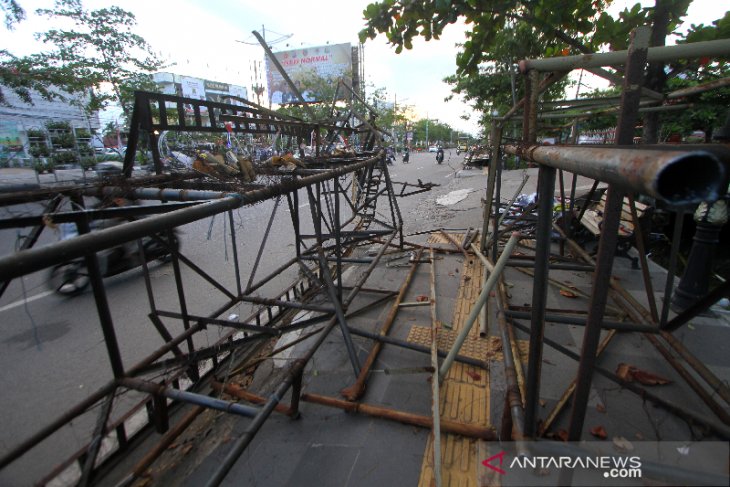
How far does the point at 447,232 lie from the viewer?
24.4ft

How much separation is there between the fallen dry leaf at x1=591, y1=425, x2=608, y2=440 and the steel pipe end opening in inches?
86.9

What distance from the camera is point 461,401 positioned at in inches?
102

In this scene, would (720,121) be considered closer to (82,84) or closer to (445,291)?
(445,291)

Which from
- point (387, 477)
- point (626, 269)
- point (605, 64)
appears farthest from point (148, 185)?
point (626, 269)

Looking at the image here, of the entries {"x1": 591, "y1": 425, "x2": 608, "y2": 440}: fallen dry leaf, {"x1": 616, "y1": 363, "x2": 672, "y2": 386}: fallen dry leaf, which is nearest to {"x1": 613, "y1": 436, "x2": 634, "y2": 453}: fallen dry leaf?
{"x1": 591, "y1": 425, "x2": 608, "y2": 440}: fallen dry leaf

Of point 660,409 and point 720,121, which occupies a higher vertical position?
point 720,121

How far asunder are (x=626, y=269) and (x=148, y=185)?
5.65 metres

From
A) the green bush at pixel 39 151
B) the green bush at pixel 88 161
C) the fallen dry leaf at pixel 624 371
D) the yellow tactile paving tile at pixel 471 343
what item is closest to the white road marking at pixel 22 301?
the yellow tactile paving tile at pixel 471 343

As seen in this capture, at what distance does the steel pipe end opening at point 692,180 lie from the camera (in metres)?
0.63

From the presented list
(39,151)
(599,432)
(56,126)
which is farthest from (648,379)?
(56,126)

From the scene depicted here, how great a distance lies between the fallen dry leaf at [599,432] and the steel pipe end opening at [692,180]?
2207mm

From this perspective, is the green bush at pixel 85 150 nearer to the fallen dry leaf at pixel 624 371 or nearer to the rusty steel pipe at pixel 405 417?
the rusty steel pipe at pixel 405 417

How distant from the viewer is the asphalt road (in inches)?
105

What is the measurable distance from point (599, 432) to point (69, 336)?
516 cm
